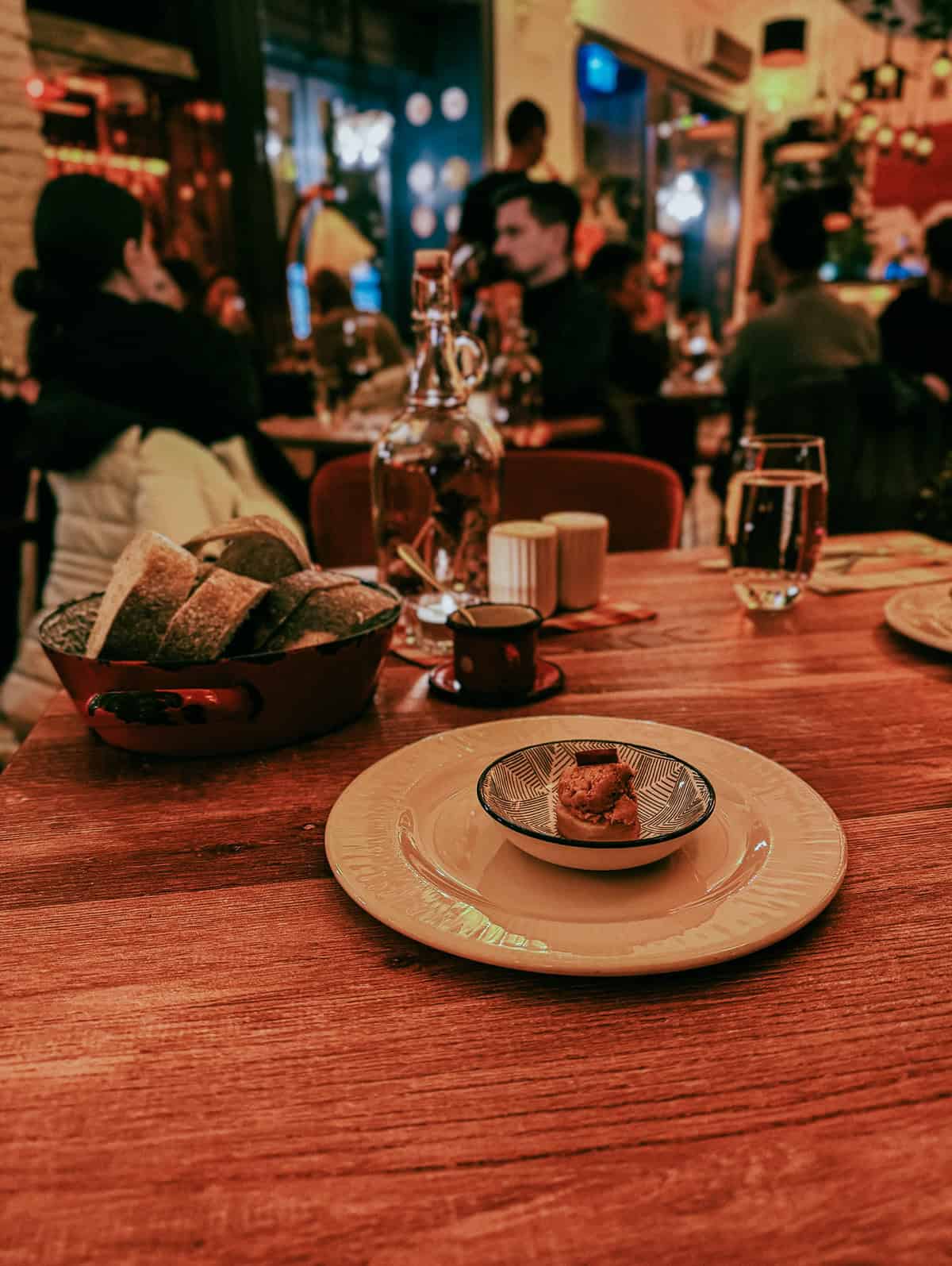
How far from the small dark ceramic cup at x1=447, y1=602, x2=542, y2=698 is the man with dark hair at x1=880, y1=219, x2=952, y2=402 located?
3.67 meters

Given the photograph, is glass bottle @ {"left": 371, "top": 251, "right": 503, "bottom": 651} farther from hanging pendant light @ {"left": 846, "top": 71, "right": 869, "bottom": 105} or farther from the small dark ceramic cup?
hanging pendant light @ {"left": 846, "top": 71, "right": 869, "bottom": 105}

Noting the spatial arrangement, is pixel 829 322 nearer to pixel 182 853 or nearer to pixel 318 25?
pixel 182 853

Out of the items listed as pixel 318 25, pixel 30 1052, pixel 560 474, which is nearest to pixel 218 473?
pixel 560 474

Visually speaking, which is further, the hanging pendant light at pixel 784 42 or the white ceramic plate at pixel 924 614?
the hanging pendant light at pixel 784 42

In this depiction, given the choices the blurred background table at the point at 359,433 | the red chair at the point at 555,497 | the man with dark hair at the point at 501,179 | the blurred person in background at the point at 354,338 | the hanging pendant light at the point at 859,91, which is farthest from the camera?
the hanging pendant light at the point at 859,91

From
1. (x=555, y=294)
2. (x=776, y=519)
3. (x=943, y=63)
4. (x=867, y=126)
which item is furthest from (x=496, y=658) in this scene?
(x=867, y=126)

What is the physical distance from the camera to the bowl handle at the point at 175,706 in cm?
70

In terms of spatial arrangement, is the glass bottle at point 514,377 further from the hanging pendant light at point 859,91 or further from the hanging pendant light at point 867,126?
the hanging pendant light at point 867,126

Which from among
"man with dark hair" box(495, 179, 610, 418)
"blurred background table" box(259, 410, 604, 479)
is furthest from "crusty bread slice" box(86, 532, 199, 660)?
"man with dark hair" box(495, 179, 610, 418)

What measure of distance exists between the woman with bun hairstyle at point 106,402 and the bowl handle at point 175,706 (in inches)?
45.8

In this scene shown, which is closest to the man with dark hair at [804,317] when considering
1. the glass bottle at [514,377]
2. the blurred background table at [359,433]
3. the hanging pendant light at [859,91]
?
the blurred background table at [359,433]

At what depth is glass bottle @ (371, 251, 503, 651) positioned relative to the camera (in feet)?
3.59

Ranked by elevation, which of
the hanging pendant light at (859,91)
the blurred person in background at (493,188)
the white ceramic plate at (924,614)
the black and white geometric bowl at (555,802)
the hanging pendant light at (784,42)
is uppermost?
the hanging pendant light at (784,42)

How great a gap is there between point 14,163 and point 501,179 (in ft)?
6.40
